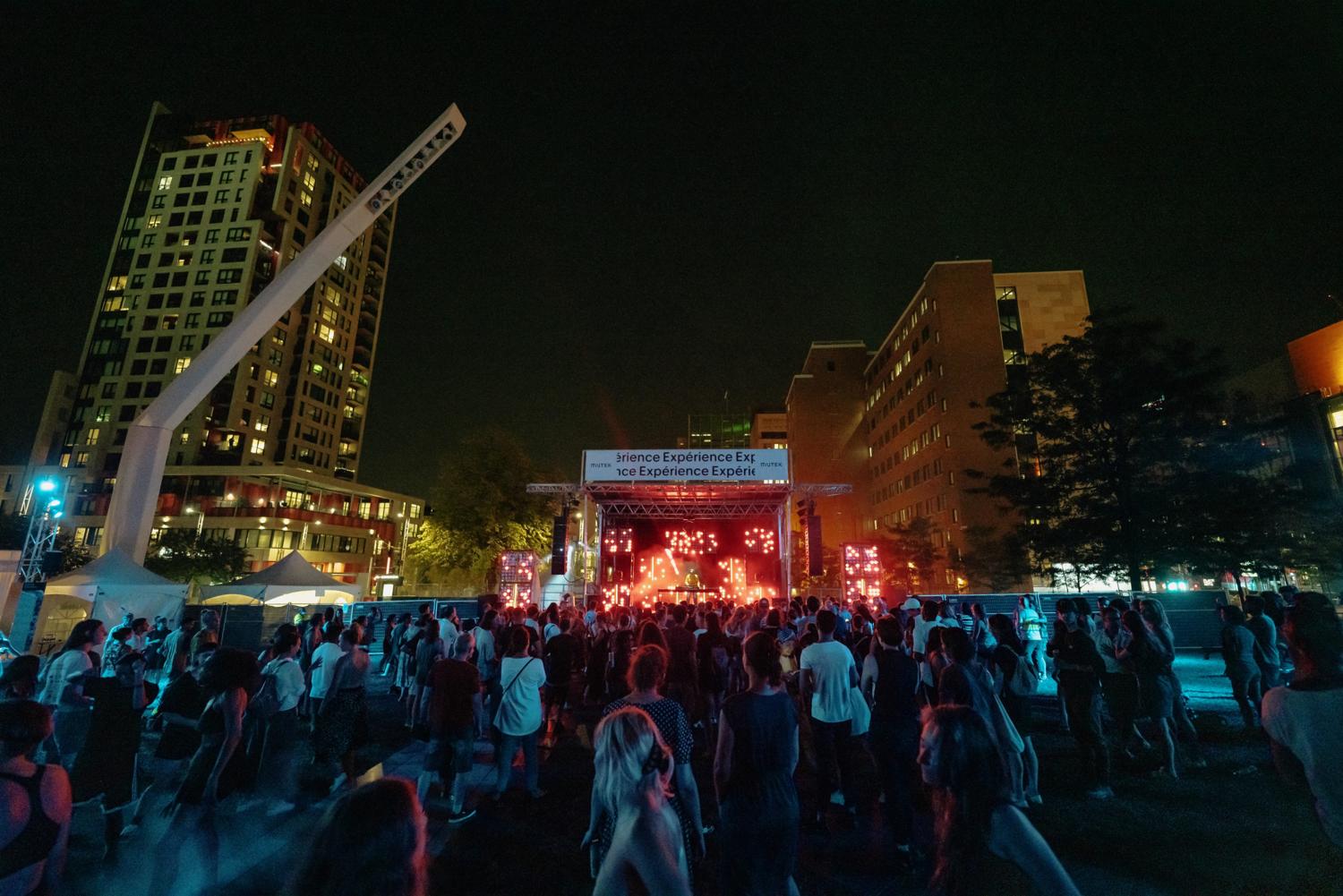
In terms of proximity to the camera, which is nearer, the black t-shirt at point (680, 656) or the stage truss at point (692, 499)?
the black t-shirt at point (680, 656)

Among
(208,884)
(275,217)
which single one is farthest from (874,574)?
(275,217)

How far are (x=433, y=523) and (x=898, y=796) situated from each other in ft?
112

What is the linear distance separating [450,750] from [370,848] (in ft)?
16.5

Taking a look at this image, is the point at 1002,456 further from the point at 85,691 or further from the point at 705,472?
the point at 85,691

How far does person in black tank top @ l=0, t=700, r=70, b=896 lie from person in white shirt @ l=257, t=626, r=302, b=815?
3.46m

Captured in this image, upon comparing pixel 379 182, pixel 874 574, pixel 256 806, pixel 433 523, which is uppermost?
pixel 379 182

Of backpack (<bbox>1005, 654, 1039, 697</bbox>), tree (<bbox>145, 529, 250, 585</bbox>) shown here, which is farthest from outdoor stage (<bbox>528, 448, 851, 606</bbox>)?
tree (<bbox>145, 529, 250, 585</bbox>)

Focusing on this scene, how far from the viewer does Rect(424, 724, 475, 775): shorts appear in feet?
18.6

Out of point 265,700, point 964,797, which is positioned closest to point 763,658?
point 964,797

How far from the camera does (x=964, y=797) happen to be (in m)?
2.69

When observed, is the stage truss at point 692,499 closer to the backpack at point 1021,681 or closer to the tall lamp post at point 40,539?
the tall lamp post at point 40,539

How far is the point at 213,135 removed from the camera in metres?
65.5

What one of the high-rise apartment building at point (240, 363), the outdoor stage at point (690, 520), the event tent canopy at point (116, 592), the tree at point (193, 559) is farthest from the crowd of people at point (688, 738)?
the high-rise apartment building at point (240, 363)

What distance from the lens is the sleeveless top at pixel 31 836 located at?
2.22 meters
